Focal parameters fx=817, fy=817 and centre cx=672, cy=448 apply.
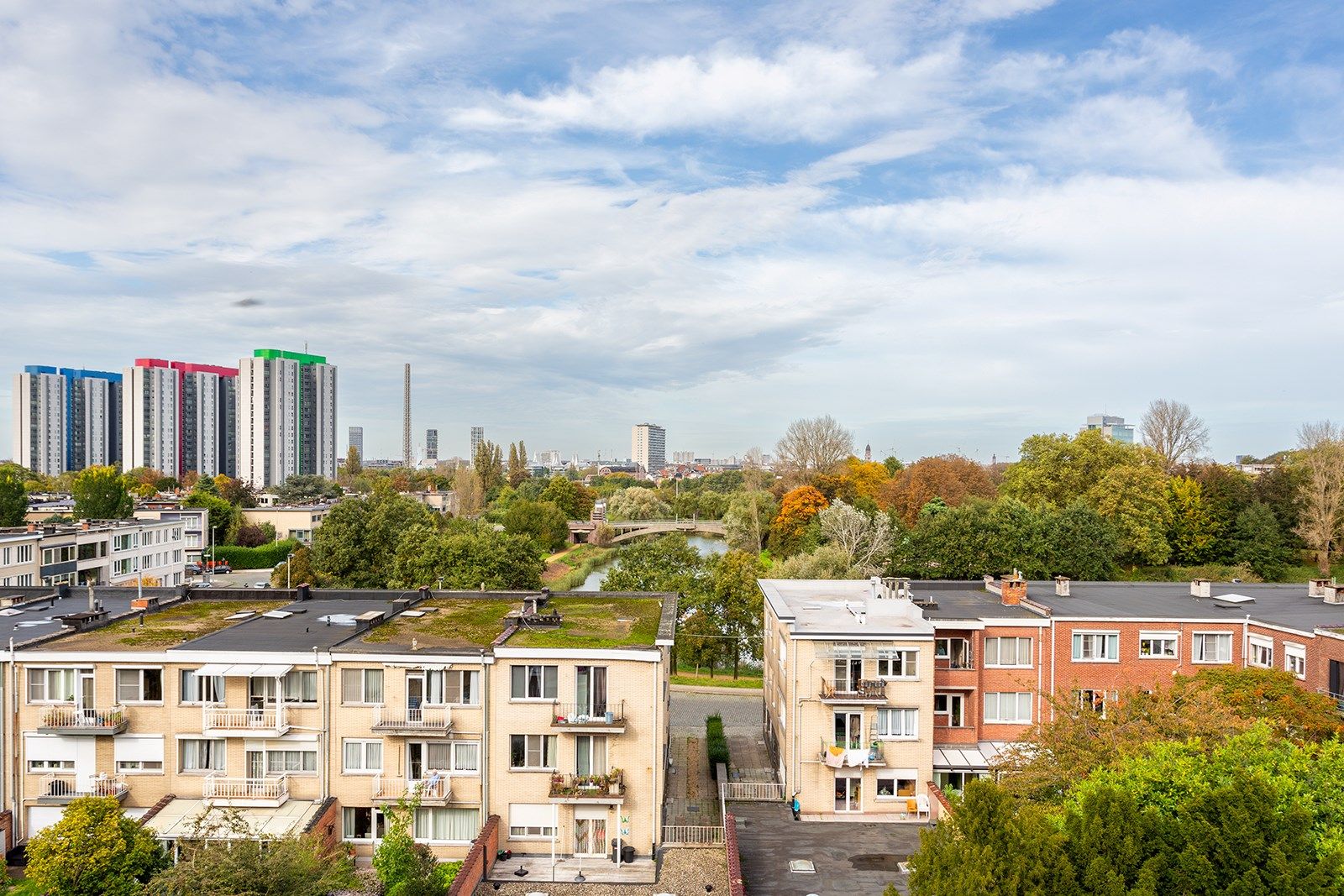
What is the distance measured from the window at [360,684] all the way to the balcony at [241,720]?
154 cm

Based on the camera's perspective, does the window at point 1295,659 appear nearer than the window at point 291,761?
No

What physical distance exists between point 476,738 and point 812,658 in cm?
938

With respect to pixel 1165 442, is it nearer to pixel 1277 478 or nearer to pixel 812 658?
pixel 1277 478

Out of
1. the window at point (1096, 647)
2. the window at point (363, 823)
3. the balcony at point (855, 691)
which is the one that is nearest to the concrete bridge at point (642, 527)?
the window at point (1096, 647)

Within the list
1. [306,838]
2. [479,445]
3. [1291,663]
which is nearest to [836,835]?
[306,838]

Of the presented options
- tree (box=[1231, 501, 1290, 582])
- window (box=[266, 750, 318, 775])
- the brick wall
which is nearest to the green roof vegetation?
window (box=[266, 750, 318, 775])

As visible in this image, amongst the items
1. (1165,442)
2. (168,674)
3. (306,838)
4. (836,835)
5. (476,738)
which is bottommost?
(836,835)

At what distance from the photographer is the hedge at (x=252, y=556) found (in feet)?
234

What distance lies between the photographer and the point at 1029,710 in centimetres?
2553

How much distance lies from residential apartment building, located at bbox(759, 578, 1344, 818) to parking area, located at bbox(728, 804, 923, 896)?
94 cm

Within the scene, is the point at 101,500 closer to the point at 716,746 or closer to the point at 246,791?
the point at 246,791

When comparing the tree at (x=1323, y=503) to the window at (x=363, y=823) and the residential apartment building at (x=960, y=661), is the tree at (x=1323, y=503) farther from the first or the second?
the window at (x=363, y=823)

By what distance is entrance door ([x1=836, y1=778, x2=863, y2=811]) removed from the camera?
23.3 m

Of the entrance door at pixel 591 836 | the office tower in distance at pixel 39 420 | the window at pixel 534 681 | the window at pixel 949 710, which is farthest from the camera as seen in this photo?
the office tower in distance at pixel 39 420
